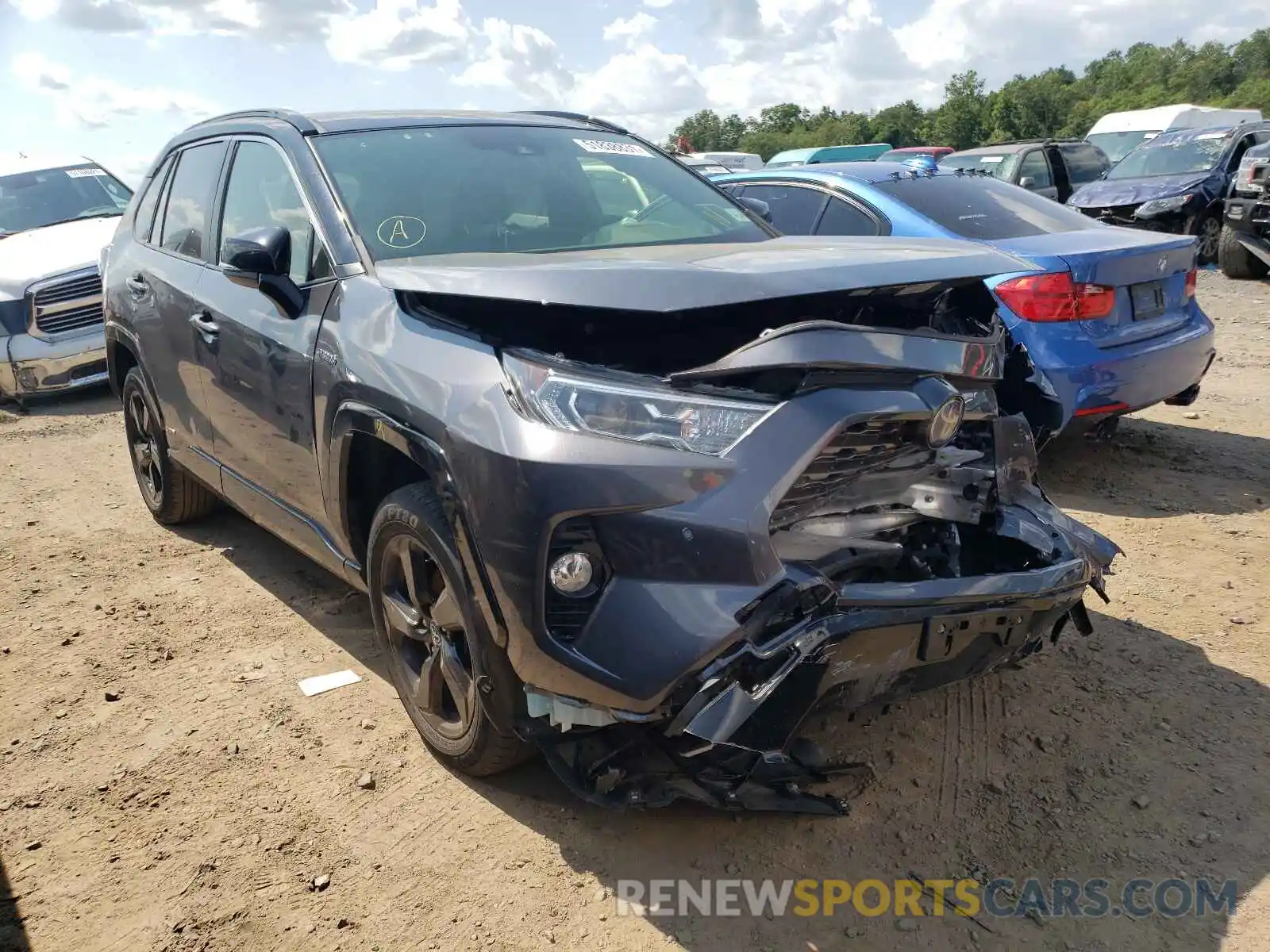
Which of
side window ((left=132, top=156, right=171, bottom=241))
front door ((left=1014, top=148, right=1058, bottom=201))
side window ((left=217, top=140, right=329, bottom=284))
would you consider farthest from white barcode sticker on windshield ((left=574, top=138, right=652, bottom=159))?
front door ((left=1014, top=148, right=1058, bottom=201))

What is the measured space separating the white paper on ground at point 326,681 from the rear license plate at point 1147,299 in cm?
418

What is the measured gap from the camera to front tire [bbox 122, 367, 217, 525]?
4.96 meters

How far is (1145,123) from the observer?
22.2 metres

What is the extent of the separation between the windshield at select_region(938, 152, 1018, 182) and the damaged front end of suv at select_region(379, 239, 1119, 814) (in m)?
12.1

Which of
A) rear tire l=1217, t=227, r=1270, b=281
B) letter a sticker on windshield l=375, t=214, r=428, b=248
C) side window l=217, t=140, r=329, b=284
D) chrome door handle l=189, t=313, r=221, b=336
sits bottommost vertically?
rear tire l=1217, t=227, r=1270, b=281

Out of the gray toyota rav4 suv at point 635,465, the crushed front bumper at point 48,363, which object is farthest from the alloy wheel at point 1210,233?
the crushed front bumper at point 48,363

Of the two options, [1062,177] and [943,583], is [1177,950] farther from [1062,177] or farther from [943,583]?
[1062,177]

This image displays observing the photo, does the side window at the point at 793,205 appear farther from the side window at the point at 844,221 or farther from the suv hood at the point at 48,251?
the suv hood at the point at 48,251

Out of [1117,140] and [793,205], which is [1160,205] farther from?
[1117,140]

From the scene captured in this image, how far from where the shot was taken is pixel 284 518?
12.1 feet

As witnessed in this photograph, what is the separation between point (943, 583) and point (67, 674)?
325 centimetres

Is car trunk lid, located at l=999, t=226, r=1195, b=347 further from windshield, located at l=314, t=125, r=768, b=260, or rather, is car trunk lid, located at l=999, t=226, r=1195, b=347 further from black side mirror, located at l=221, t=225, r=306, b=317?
black side mirror, located at l=221, t=225, r=306, b=317

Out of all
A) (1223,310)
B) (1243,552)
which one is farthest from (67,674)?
(1223,310)

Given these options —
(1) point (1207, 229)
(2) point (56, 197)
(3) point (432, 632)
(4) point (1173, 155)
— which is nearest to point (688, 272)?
(3) point (432, 632)
